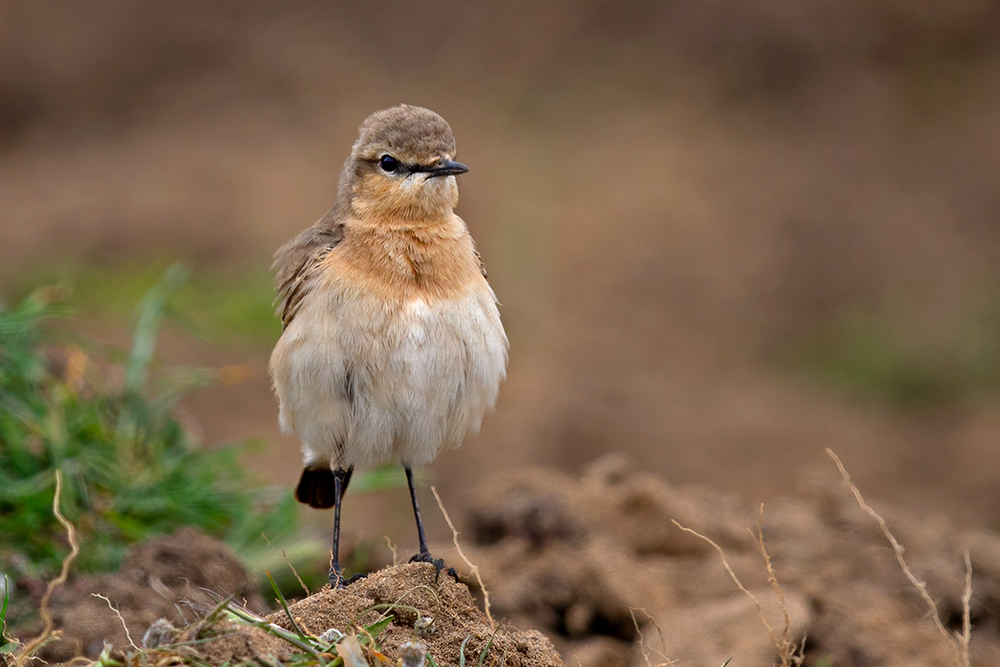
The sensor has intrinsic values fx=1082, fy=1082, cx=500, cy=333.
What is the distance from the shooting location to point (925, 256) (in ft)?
37.2

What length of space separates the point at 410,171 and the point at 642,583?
2.47 metres

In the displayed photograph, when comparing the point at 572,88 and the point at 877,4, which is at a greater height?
the point at 877,4

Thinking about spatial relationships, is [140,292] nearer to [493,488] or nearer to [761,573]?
[493,488]

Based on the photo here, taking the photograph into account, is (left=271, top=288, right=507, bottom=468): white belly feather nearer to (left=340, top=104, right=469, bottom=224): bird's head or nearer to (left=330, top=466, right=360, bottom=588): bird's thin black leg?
(left=330, top=466, right=360, bottom=588): bird's thin black leg

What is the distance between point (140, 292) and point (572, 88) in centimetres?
601

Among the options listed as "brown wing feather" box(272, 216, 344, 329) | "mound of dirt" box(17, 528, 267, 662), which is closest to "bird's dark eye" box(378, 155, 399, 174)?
"brown wing feather" box(272, 216, 344, 329)

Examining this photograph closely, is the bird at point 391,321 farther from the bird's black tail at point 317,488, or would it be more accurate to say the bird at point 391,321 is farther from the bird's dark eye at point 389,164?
the bird's black tail at point 317,488

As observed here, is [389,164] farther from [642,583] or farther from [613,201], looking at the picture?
[613,201]

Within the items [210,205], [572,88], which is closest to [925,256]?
[572,88]

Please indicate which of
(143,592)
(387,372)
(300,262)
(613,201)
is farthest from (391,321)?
(613,201)

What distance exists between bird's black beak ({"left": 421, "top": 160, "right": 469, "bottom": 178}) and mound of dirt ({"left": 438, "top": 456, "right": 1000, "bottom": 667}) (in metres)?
2.12

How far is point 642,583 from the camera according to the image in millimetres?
5566

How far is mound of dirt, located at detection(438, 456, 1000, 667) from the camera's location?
5051 millimetres

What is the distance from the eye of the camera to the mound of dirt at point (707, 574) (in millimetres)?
5051
